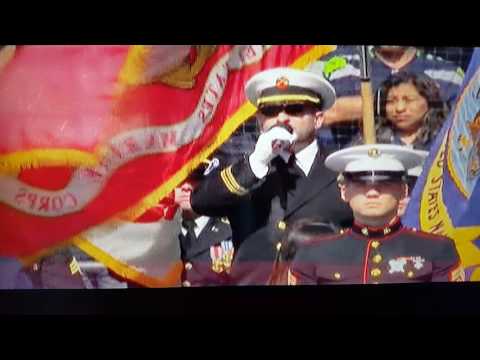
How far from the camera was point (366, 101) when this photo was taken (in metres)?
3.15

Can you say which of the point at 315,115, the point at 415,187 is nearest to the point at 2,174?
the point at 315,115

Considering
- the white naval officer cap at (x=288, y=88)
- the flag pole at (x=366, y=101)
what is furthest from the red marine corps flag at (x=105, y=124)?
the flag pole at (x=366, y=101)

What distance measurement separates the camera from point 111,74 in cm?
314

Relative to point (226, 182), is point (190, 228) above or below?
below

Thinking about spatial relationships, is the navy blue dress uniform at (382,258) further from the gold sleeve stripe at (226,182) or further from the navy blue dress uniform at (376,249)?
the gold sleeve stripe at (226,182)

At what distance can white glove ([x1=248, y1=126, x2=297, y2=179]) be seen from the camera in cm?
313

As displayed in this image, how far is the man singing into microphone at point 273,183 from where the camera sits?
313cm

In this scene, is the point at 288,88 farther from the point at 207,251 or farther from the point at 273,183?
the point at 207,251

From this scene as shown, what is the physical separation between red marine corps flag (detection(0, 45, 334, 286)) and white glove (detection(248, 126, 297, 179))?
0.36 ft

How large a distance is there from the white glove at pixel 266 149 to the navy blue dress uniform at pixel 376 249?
7.3 inches

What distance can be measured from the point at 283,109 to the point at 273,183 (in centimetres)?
27

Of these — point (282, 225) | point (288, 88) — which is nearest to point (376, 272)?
point (282, 225)
